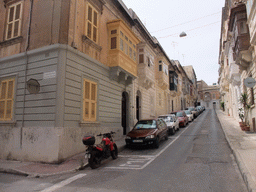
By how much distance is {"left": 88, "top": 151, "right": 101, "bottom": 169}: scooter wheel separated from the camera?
6972 millimetres

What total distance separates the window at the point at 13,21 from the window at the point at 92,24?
3.47 meters

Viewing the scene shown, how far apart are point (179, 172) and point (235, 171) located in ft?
5.44

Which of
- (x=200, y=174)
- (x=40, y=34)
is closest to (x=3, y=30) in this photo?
(x=40, y=34)

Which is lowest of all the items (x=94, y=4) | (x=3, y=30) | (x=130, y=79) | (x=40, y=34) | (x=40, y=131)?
(x=40, y=131)

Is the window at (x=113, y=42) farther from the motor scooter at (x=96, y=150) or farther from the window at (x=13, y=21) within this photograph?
the motor scooter at (x=96, y=150)

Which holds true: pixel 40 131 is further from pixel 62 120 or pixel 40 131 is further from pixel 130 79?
pixel 130 79

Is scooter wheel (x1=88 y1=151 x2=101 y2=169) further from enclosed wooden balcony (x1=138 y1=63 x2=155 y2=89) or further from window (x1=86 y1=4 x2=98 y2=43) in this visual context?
enclosed wooden balcony (x1=138 y1=63 x2=155 y2=89)

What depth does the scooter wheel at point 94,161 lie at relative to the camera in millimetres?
6972

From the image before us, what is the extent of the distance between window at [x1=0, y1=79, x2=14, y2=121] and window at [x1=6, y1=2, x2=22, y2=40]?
8.21 feet

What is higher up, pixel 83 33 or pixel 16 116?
pixel 83 33

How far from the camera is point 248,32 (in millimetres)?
12062

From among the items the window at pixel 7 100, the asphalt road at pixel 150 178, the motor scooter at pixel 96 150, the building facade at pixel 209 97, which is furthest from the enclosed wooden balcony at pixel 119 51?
the building facade at pixel 209 97

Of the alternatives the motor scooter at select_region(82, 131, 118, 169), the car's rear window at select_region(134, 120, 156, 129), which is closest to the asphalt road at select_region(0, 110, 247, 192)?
the motor scooter at select_region(82, 131, 118, 169)

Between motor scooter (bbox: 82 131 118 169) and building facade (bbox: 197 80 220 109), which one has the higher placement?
building facade (bbox: 197 80 220 109)
